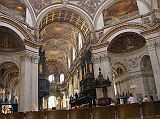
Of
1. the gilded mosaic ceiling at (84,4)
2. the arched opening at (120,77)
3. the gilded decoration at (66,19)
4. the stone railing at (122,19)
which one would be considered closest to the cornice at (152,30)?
the stone railing at (122,19)

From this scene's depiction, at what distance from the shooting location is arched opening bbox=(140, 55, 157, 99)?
1647 centimetres

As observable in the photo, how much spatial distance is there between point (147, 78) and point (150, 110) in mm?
10719

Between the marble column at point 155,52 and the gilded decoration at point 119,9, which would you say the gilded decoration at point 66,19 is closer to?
the gilded decoration at point 119,9

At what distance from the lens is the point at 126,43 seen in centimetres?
1817

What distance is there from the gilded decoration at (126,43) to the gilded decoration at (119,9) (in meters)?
1.91

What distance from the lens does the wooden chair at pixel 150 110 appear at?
6.77m

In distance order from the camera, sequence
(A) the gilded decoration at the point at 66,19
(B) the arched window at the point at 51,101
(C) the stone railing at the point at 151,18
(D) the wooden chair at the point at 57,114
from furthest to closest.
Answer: (B) the arched window at the point at 51,101
(A) the gilded decoration at the point at 66,19
(C) the stone railing at the point at 151,18
(D) the wooden chair at the point at 57,114

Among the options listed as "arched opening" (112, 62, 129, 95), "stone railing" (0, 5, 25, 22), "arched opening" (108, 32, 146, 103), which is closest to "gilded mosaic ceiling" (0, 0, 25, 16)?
"stone railing" (0, 5, 25, 22)

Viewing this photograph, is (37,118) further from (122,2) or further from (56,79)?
(56,79)

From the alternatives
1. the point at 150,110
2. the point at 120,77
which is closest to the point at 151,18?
the point at 120,77

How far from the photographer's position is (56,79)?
124ft

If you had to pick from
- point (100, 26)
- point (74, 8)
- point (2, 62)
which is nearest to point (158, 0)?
point (100, 26)

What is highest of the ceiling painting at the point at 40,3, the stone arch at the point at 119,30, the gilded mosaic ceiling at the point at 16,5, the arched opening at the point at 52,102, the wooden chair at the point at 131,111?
the ceiling painting at the point at 40,3

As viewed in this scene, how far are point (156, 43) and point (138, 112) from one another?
925cm
